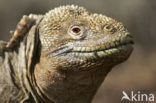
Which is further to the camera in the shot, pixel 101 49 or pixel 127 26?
pixel 127 26

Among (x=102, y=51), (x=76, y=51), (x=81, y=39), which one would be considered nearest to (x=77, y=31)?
(x=81, y=39)

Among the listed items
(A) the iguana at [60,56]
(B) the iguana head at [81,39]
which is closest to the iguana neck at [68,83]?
(A) the iguana at [60,56]

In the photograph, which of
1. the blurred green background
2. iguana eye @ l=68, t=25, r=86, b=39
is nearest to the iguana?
iguana eye @ l=68, t=25, r=86, b=39

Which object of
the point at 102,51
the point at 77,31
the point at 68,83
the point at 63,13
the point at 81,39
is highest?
the point at 63,13

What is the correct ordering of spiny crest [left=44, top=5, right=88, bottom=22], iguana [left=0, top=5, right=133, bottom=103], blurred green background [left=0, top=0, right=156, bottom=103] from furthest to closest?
1. blurred green background [left=0, top=0, right=156, bottom=103]
2. spiny crest [left=44, top=5, right=88, bottom=22]
3. iguana [left=0, top=5, right=133, bottom=103]

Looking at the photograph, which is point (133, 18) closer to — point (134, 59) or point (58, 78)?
point (134, 59)

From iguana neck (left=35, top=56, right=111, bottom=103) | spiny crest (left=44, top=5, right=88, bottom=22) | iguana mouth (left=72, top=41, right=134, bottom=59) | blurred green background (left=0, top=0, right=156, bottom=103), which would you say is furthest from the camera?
blurred green background (left=0, top=0, right=156, bottom=103)

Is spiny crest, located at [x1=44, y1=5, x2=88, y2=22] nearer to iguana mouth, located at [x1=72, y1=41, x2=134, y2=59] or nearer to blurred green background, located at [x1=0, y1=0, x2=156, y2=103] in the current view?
iguana mouth, located at [x1=72, y1=41, x2=134, y2=59]

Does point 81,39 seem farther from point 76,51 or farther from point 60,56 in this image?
point 60,56

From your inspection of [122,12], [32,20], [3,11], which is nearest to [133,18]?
[122,12]
